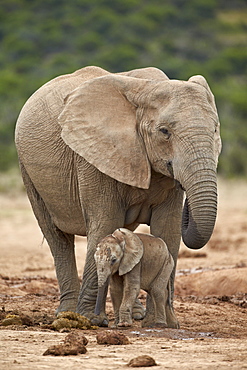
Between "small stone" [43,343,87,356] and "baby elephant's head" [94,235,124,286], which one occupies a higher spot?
"baby elephant's head" [94,235,124,286]

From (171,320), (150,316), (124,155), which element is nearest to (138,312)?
(171,320)

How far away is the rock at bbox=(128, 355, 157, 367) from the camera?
5.01 metres

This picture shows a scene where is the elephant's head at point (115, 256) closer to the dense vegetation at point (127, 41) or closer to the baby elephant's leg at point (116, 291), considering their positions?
the baby elephant's leg at point (116, 291)

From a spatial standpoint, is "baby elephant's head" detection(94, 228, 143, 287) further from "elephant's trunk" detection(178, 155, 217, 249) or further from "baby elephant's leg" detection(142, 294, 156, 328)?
"elephant's trunk" detection(178, 155, 217, 249)

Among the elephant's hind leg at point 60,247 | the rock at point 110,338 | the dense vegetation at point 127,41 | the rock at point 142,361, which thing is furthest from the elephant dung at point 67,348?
the dense vegetation at point 127,41

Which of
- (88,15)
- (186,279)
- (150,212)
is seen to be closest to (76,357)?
(150,212)

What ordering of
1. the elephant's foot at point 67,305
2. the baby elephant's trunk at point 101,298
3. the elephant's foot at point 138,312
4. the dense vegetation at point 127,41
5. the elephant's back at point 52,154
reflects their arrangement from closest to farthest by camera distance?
the baby elephant's trunk at point 101,298, the elephant's back at point 52,154, the elephant's foot at point 138,312, the elephant's foot at point 67,305, the dense vegetation at point 127,41

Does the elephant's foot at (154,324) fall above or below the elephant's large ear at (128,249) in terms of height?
below

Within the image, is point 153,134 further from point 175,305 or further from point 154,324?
point 175,305

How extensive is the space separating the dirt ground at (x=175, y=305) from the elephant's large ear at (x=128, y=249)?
1.54 ft

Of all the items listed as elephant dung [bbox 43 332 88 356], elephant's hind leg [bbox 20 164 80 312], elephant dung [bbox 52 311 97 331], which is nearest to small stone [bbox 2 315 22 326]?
elephant dung [bbox 52 311 97 331]

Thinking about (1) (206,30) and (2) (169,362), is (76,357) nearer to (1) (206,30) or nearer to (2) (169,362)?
(2) (169,362)

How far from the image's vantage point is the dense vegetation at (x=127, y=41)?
49.3 metres

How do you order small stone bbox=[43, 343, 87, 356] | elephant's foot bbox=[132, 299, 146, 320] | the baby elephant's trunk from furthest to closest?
elephant's foot bbox=[132, 299, 146, 320] < the baby elephant's trunk < small stone bbox=[43, 343, 87, 356]
